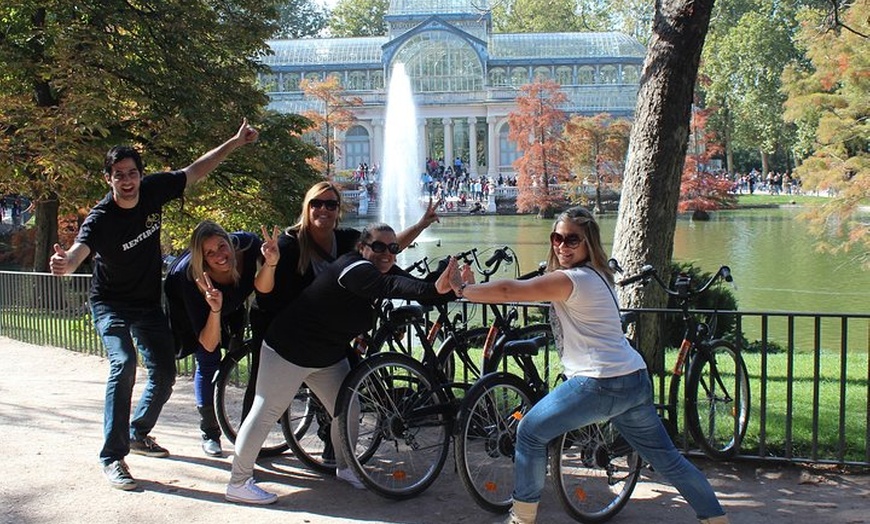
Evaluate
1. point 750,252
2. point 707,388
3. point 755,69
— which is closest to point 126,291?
point 707,388

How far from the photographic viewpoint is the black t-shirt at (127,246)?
211 inches

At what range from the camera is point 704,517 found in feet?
14.3

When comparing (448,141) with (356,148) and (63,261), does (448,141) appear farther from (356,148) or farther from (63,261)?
(63,261)

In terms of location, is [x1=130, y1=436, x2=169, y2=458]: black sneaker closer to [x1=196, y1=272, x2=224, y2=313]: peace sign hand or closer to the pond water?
[x1=196, y1=272, x2=224, y2=313]: peace sign hand

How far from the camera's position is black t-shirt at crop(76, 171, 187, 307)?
5.37 m

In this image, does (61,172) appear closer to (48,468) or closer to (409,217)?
(48,468)

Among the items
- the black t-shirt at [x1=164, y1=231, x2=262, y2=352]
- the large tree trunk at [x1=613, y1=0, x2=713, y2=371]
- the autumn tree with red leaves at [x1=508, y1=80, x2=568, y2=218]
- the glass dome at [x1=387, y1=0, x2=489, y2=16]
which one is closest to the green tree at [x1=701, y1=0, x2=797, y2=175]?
the autumn tree with red leaves at [x1=508, y1=80, x2=568, y2=218]

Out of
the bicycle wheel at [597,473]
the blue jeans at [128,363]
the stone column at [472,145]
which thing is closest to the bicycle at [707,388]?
the bicycle wheel at [597,473]

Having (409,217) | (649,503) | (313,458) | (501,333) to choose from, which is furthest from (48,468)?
(409,217)

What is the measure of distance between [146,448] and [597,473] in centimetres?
286

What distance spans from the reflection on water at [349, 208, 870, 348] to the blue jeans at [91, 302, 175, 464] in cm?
1211

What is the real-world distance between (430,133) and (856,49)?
57.4 m

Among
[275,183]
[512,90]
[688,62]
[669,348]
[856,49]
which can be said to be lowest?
[669,348]

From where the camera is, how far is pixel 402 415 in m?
5.19
